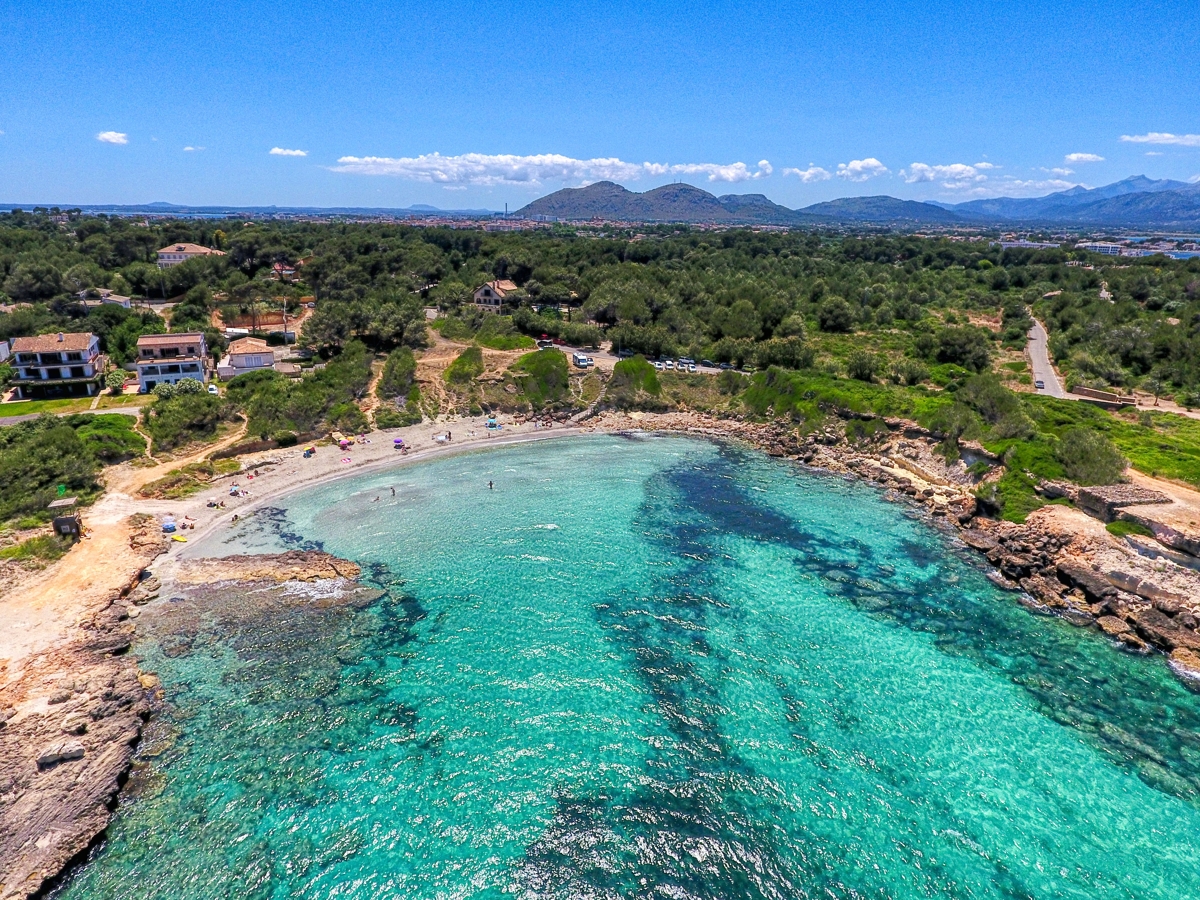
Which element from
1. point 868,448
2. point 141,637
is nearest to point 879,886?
point 141,637

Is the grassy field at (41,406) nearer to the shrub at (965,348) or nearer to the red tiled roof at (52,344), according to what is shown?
the red tiled roof at (52,344)

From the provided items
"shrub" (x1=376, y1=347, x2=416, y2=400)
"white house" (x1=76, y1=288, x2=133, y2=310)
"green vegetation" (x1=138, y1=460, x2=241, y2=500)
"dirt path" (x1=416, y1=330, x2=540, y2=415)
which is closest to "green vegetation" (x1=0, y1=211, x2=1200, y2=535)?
"shrub" (x1=376, y1=347, x2=416, y2=400)

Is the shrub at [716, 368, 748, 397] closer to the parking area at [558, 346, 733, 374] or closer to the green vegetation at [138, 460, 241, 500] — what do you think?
the parking area at [558, 346, 733, 374]

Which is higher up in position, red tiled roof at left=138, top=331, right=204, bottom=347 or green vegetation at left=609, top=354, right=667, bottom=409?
red tiled roof at left=138, top=331, right=204, bottom=347

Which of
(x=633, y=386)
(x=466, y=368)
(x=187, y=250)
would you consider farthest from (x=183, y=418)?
(x=187, y=250)

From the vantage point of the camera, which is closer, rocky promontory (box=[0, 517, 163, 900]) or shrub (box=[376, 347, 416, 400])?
rocky promontory (box=[0, 517, 163, 900])

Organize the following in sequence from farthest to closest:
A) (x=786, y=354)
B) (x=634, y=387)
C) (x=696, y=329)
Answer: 1. (x=696, y=329)
2. (x=786, y=354)
3. (x=634, y=387)

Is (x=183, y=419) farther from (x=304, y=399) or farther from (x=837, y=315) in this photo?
(x=837, y=315)
